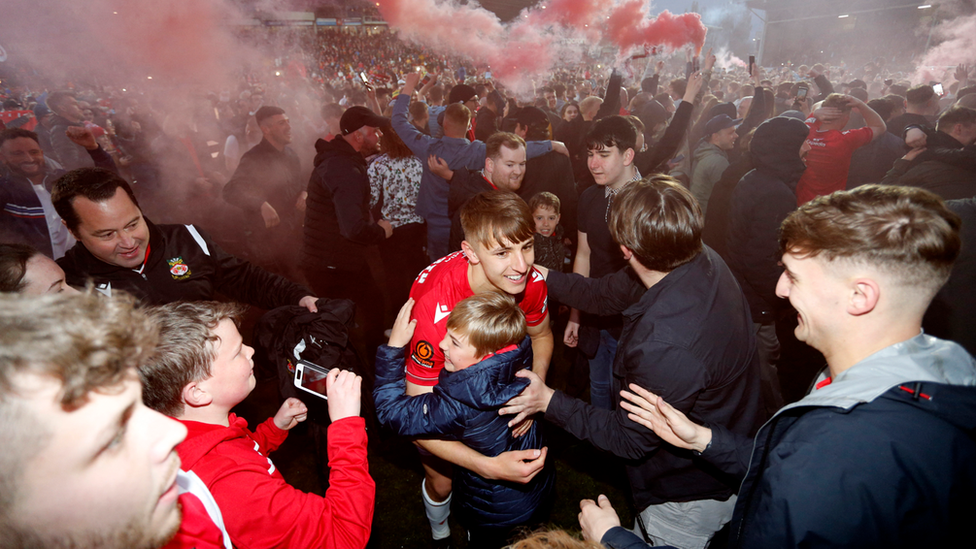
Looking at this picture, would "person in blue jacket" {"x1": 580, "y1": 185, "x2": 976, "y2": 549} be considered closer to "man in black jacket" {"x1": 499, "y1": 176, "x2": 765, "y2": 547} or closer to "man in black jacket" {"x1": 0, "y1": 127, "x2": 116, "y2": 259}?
"man in black jacket" {"x1": 499, "y1": 176, "x2": 765, "y2": 547}

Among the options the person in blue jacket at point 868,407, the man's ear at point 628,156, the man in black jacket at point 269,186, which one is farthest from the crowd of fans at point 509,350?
the man in black jacket at point 269,186

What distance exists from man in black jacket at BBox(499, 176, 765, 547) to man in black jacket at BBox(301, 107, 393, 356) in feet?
8.89

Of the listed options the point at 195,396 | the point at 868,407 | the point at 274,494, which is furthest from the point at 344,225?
the point at 868,407

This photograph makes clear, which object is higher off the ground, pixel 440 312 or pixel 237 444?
pixel 440 312

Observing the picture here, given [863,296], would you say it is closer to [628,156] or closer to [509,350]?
[509,350]

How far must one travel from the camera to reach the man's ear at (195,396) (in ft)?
5.32

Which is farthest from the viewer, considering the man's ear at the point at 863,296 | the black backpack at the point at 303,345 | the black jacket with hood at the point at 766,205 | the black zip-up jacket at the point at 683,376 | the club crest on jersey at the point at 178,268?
the black jacket with hood at the point at 766,205

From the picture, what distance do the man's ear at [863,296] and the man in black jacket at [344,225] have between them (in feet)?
11.9

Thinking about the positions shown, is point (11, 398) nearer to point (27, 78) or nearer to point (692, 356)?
point (692, 356)

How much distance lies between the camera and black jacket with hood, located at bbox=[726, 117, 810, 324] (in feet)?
11.9

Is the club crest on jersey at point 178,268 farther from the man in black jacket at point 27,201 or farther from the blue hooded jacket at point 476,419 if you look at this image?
the man in black jacket at point 27,201

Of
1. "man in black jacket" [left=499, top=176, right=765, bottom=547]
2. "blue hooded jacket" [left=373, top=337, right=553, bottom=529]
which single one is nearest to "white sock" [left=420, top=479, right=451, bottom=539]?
"blue hooded jacket" [left=373, top=337, right=553, bottom=529]

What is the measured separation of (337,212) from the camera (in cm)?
409

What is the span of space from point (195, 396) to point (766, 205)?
411 centimetres
